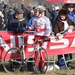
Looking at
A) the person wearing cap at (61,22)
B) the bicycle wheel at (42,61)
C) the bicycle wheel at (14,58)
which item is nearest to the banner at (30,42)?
the bicycle wheel at (14,58)

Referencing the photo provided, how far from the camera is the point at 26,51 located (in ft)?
33.3

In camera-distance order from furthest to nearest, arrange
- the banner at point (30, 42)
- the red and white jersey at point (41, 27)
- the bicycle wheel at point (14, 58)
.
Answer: the banner at point (30, 42) → the bicycle wheel at point (14, 58) → the red and white jersey at point (41, 27)

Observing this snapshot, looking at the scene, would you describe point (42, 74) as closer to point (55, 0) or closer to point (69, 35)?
point (69, 35)

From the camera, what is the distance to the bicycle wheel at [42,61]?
978 cm

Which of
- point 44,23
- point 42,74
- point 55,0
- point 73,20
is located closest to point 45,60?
point 42,74

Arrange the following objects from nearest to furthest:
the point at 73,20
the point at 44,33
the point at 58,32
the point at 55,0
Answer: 1. the point at 44,33
2. the point at 58,32
3. the point at 73,20
4. the point at 55,0

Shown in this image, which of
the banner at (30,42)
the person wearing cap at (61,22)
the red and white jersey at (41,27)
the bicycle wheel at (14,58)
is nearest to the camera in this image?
the red and white jersey at (41,27)

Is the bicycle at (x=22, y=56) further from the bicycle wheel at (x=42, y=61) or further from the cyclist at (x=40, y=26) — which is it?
the cyclist at (x=40, y=26)

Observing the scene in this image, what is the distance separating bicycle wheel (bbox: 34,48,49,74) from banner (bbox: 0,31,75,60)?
1.29ft

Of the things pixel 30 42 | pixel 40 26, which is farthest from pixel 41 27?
pixel 30 42

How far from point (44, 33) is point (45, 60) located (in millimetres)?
752

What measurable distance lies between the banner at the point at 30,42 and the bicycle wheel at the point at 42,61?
39 centimetres

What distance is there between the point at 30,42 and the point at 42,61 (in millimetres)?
617

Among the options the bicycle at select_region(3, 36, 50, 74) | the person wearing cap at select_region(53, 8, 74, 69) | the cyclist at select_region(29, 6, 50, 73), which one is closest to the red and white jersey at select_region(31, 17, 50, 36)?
the cyclist at select_region(29, 6, 50, 73)
